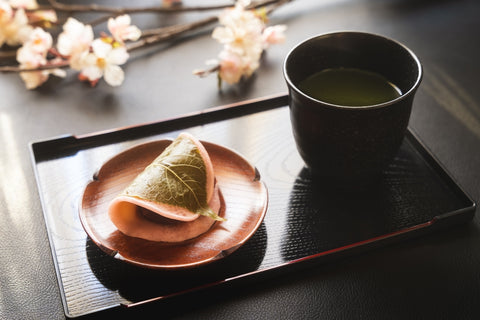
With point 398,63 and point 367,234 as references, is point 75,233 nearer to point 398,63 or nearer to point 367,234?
point 367,234

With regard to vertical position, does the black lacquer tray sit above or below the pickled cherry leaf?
below

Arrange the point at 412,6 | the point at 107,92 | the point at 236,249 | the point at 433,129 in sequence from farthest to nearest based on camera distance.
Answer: the point at 412,6
the point at 107,92
the point at 433,129
the point at 236,249

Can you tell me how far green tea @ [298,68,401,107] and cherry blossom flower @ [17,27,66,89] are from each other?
0.57m

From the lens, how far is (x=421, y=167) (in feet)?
2.78

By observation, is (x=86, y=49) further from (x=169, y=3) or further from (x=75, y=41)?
(x=169, y=3)

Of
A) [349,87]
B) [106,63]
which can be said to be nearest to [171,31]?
[106,63]

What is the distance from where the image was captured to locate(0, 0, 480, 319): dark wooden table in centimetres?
69

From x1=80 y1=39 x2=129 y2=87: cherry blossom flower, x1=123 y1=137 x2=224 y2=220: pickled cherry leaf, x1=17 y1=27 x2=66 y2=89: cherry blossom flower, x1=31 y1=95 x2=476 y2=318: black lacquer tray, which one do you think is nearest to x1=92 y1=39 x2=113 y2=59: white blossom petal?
x1=80 y1=39 x2=129 y2=87: cherry blossom flower

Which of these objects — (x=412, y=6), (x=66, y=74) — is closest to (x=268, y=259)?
(x=66, y=74)

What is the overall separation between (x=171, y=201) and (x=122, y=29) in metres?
0.53

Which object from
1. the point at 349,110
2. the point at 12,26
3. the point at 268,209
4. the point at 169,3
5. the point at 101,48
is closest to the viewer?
the point at 349,110

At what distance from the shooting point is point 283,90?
1085 millimetres

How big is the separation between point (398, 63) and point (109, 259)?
1.70ft

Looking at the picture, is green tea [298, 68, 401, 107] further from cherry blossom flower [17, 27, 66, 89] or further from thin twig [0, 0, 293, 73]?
cherry blossom flower [17, 27, 66, 89]
